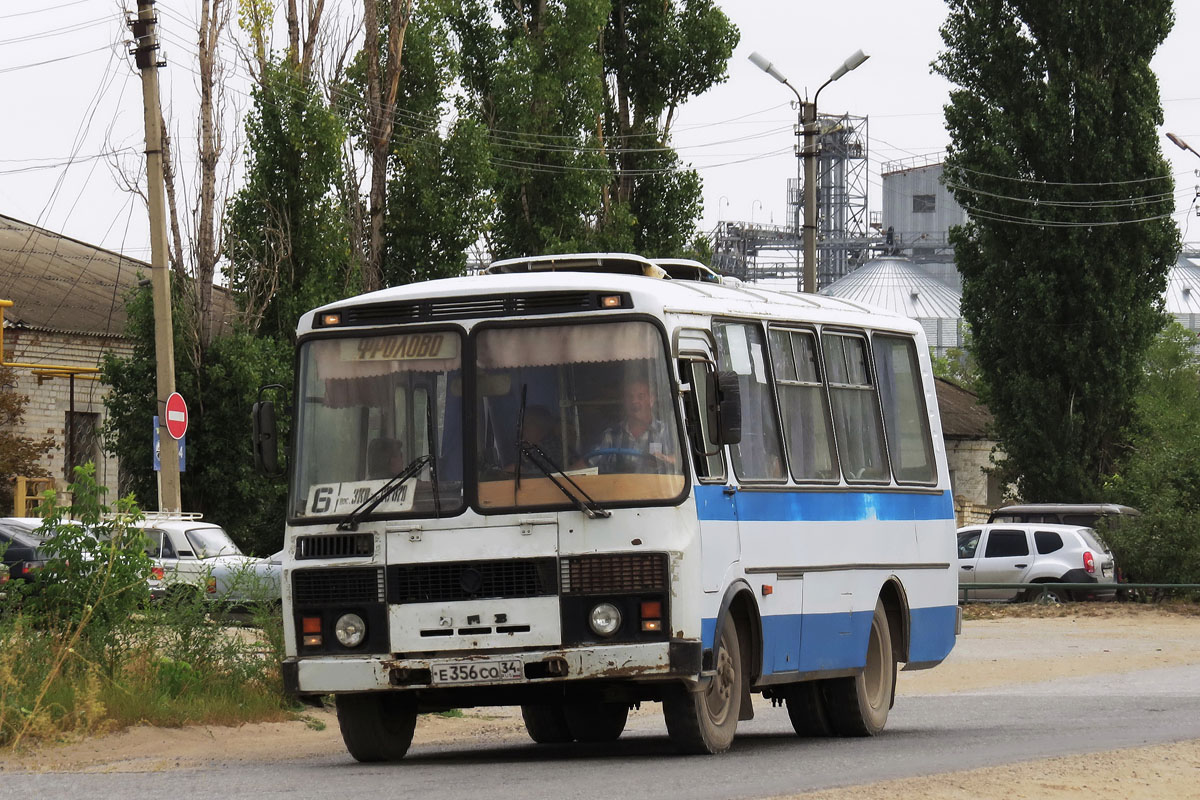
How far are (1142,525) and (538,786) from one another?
26.5 metres

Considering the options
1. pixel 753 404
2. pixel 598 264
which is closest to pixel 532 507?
pixel 753 404

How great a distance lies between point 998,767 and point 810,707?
4.01 m

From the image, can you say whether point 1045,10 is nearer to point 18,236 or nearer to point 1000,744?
point 18,236

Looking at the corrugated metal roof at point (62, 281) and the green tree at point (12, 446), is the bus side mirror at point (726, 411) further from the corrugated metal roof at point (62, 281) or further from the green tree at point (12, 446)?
the green tree at point (12, 446)

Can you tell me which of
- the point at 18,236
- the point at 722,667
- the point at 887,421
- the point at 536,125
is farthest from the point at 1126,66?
the point at 722,667

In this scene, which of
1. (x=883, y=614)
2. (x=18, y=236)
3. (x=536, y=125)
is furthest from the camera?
(x=18, y=236)

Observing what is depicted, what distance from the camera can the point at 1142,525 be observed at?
35156mm

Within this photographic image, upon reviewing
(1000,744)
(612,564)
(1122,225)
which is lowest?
(1000,744)

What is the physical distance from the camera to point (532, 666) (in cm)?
1184

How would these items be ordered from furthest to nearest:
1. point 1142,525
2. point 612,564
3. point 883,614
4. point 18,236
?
point 18,236 → point 1142,525 → point 883,614 → point 612,564

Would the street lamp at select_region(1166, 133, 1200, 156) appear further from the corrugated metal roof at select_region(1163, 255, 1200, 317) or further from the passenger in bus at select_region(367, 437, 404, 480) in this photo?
the corrugated metal roof at select_region(1163, 255, 1200, 317)

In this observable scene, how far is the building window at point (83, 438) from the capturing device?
45.6 m

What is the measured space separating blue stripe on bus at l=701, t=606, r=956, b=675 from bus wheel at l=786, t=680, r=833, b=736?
50 centimetres

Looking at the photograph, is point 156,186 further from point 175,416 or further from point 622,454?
point 622,454
